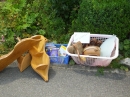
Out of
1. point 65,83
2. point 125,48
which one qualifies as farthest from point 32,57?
point 125,48

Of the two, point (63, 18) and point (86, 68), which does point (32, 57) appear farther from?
point (63, 18)

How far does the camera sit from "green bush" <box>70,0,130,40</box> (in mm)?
3350

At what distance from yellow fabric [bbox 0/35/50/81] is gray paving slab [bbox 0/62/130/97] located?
0.12m

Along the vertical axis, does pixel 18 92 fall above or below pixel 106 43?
below

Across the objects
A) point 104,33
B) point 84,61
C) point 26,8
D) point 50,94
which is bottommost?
point 50,94

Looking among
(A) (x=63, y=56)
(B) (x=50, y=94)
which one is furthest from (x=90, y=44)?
(B) (x=50, y=94)

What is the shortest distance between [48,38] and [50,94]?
1290mm

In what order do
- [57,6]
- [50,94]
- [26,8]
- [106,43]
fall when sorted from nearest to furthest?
[50,94] < [106,43] < [57,6] < [26,8]

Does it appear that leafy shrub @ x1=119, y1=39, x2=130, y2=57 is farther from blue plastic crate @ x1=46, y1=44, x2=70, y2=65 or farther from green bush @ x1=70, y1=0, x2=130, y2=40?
blue plastic crate @ x1=46, y1=44, x2=70, y2=65

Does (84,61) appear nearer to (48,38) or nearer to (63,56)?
(63,56)

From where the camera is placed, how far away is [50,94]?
117 inches

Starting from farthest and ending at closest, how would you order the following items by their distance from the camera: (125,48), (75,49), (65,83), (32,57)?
(125,48)
(32,57)
(75,49)
(65,83)

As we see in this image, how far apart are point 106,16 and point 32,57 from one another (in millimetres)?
1309

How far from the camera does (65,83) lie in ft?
10.3
